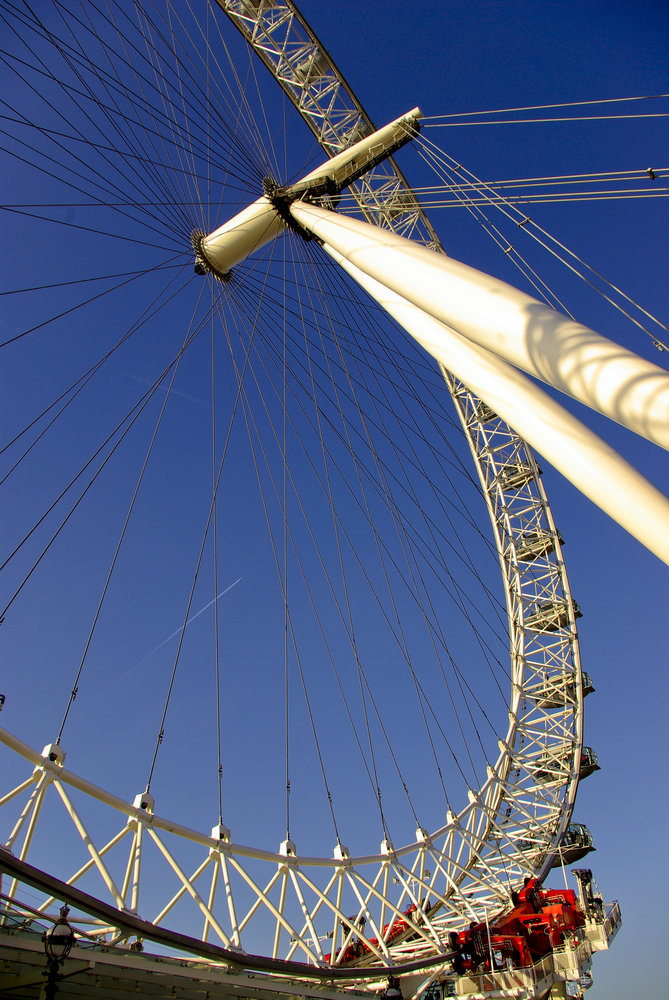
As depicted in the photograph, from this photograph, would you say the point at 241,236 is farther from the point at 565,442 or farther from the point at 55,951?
the point at 55,951

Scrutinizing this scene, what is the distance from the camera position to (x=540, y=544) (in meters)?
33.8

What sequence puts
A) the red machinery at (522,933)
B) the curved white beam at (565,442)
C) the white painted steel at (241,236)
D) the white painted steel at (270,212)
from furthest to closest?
the red machinery at (522,933), the white painted steel at (241,236), the white painted steel at (270,212), the curved white beam at (565,442)

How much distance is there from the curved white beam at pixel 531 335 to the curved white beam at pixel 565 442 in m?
0.67

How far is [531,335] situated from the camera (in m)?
6.89

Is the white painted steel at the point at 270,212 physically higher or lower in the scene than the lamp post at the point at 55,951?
higher

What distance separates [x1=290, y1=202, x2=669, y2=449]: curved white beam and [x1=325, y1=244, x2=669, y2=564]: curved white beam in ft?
2.18

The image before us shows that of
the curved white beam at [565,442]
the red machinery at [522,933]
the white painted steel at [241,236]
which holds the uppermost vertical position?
the white painted steel at [241,236]

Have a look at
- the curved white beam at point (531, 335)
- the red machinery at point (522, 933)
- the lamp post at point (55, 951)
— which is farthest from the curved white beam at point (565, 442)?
the red machinery at point (522, 933)

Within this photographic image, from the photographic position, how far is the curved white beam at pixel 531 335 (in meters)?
5.82

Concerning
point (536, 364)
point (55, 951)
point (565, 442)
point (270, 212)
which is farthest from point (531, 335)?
point (270, 212)

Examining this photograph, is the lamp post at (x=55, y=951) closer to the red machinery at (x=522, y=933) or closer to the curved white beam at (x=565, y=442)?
the curved white beam at (x=565, y=442)

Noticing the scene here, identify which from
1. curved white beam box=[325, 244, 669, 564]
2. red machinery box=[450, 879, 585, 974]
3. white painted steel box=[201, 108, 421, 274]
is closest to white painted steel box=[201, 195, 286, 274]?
white painted steel box=[201, 108, 421, 274]

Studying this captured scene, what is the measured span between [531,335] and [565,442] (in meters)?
1.25

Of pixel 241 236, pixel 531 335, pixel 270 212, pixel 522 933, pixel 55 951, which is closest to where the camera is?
pixel 531 335
